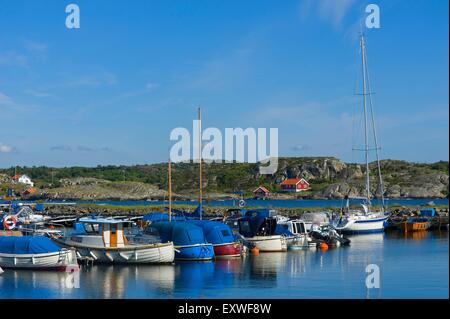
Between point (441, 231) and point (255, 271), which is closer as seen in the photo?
point (255, 271)

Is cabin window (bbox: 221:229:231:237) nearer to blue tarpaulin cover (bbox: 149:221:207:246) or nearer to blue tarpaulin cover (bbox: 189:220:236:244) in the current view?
blue tarpaulin cover (bbox: 189:220:236:244)

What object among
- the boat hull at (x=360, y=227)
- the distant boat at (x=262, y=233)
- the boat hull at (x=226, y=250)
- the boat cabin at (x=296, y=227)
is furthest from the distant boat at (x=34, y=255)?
the boat hull at (x=360, y=227)

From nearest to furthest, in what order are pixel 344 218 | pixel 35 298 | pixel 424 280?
pixel 35 298
pixel 424 280
pixel 344 218

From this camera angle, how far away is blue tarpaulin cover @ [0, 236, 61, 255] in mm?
35969

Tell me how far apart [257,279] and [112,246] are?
10197 mm

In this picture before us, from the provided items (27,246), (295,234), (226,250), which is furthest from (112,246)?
(295,234)

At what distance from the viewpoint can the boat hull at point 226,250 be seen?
144 feet

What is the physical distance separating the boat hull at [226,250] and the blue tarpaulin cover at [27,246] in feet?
38.5

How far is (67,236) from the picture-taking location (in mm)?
41781

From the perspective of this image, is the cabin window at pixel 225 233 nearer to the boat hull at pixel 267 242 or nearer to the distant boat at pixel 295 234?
the boat hull at pixel 267 242

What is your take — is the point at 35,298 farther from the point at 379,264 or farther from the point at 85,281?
the point at 379,264
